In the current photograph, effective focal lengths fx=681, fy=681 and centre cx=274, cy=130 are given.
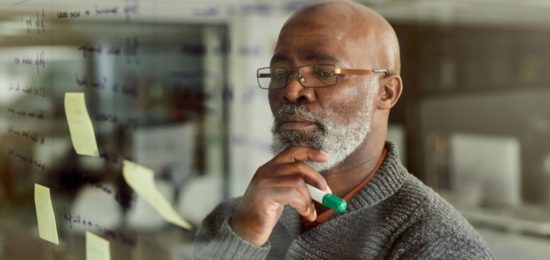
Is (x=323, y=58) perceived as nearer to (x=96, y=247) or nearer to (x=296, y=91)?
(x=296, y=91)

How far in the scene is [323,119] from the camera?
26.1 inches

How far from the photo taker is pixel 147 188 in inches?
39.5

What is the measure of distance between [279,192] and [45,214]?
0.50 meters

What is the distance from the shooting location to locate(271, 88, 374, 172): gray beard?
0.66m

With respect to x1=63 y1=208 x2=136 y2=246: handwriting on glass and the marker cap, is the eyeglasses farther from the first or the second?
x1=63 y1=208 x2=136 y2=246: handwriting on glass

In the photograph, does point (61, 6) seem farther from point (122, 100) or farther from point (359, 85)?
point (359, 85)

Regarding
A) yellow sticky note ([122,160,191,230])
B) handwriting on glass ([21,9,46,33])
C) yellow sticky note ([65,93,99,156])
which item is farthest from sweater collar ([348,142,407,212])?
handwriting on glass ([21,9,46,33])

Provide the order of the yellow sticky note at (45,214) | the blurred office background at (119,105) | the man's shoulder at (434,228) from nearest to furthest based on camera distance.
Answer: the man's shoulder at (434,228) → the blurred office background at (119,105) → the yellow sticky note at (45,214)

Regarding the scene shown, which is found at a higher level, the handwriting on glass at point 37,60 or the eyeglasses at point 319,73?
the eyeglasses at point 319,73

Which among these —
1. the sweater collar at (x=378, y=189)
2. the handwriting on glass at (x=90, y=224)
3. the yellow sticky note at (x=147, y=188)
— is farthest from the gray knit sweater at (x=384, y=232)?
the handwriting on glass at (x=90, y=224)

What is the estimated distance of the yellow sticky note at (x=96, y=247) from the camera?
1.01 metres

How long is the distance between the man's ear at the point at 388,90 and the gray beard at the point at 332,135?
1cm

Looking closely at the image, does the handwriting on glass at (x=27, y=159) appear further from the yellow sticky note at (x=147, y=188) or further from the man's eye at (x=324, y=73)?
the man's eye at (x=324, y=73)

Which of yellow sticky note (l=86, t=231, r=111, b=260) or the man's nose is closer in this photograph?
the man's nose
